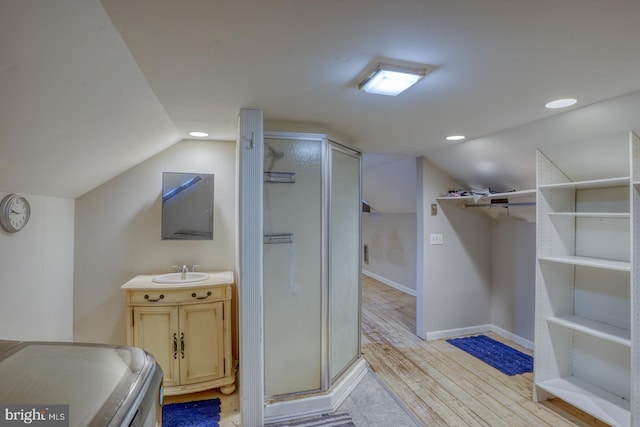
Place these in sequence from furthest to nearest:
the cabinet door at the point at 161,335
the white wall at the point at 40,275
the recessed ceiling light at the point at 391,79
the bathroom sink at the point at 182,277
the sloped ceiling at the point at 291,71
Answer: the bathroom sink at the point at 182,277 → the cabinet door at the point at 161,335 → the white wall at the point at 40,275 → the recessed ceiling light at the point at 391,79 → the sloped ceiling at the point at 291,71

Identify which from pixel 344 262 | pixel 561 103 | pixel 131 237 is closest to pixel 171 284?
pixel 131 237

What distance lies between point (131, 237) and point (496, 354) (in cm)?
377

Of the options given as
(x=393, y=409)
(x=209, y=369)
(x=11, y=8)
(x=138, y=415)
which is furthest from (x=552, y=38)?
(x=209, y=369)

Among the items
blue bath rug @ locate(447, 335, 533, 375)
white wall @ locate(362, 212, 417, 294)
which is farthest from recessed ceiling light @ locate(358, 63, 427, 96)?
white wall @ locate(362, 212, 417, 294)

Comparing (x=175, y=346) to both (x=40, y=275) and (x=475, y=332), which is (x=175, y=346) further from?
(x=475, y=332)

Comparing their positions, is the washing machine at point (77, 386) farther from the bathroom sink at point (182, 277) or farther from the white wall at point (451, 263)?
the white wall at point (451, 263)

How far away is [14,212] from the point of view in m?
1.85

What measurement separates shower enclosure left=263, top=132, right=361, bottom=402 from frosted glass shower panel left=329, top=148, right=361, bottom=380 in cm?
2

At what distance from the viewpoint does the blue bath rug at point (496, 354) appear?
9.60ft

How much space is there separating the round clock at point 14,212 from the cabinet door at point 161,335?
94 centimetres

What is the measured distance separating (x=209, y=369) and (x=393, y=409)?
1.48 metres

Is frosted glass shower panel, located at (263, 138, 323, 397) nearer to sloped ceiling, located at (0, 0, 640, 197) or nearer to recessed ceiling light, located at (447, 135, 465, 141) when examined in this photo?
sloped ceiling, located at (0, 0, 640, 197)

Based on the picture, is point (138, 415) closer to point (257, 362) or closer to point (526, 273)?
point (257, 362)

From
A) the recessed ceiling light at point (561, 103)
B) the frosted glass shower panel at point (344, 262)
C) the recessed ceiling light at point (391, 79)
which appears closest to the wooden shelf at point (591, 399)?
the frosted glass shower panel at point (344, 262)
